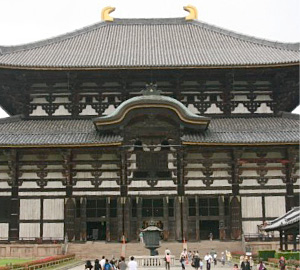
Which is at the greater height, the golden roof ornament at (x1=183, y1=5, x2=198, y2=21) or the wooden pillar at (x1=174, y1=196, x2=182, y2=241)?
the golden roof ornament at (x1=183, y1=5, x2=198, y2=21)

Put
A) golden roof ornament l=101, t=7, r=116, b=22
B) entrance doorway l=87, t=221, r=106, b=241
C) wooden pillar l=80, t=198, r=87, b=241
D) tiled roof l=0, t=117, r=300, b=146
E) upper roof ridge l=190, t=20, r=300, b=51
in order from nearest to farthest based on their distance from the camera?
tiled roof l=0, t=117, r=300, b=146 → wooden pillar l=80, t=198, r=87, b=241 → entrance doorway l=87, t=221, r=106, b=241 → upper roof ridge l=190, t=20, r=300, b=51 → golden roof ornament l=101, t=7, r=116, b=22

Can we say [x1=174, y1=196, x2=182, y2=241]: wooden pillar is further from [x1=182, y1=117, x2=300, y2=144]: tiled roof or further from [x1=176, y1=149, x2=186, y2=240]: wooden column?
[x1=182, y1=117, x2=300, y2=144]: tiled roof

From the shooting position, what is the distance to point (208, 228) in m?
43.4

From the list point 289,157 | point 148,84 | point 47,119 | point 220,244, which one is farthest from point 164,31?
point 220,244

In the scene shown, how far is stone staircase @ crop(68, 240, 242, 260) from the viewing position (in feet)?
126

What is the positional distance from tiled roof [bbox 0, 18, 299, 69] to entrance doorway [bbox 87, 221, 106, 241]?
1259cm

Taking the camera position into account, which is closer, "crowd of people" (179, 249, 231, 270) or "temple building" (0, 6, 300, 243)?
"crowd of people" (179, 249, 231, 270)

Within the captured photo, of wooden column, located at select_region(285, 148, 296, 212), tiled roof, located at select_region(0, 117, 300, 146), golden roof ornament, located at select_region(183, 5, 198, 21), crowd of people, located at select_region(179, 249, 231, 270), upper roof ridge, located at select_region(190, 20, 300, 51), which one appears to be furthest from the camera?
golden roof ornament, located at select_region(183, 5, 198, 21)

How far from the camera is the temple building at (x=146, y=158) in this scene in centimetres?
4131

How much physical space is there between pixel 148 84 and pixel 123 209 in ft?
36.3

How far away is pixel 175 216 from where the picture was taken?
136 feet

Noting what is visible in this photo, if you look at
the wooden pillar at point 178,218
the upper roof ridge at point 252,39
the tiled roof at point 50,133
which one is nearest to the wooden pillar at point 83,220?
the tiled roof at point 50,133

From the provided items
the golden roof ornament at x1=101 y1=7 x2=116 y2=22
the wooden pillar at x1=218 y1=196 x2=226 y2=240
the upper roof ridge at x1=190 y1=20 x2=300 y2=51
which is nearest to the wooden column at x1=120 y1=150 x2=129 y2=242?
the wooden pillar at x1=218 y1=196 x2=226 y2=240

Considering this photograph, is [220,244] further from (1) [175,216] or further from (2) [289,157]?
(2) [289,157]
